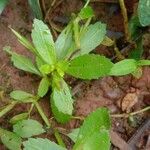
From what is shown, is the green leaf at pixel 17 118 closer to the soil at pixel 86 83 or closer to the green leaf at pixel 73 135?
the soil at pixel 86 83

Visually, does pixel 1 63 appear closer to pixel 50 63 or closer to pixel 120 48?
pixel 50 63

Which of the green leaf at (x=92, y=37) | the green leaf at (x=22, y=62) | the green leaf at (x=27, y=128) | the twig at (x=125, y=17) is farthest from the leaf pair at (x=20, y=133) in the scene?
the twig at (x=125, y=17)

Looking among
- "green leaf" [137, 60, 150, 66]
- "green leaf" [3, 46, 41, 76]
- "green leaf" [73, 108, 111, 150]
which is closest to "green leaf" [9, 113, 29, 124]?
"green leaf" [3, 46, 41, 76]

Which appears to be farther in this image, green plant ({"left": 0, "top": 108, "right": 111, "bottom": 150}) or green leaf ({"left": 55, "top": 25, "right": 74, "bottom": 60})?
green leaf ({"left": 55, "top": 25, "right": 74, "bottom": 60})

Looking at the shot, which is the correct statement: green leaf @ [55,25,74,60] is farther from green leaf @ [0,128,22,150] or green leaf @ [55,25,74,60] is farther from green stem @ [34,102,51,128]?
green leaf @ [0,128,22,150]

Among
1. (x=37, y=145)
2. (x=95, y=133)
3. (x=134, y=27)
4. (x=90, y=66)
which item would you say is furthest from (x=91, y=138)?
(x=134, y=27)

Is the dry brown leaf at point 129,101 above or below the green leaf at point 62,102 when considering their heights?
below

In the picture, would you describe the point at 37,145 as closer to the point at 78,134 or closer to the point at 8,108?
the point at 78,134
